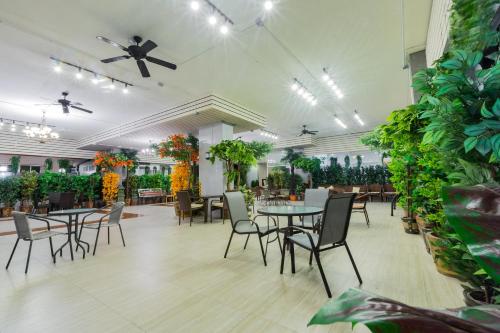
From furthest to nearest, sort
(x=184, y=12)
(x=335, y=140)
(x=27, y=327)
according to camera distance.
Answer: (x=335, y=140) < (x=184, y=12) < (x=27, y=327)

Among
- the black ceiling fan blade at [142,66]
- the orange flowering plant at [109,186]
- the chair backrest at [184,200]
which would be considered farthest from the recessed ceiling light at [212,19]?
the orange flowering plant at [109,186]

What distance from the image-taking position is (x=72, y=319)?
196 cm

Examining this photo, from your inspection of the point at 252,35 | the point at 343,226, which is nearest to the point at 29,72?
the point at 252,35

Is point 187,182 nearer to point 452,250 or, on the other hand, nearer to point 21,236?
point 21,236

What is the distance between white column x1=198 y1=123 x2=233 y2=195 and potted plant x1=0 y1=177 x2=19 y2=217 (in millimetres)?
6832

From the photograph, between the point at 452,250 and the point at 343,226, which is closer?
the point at 452,250

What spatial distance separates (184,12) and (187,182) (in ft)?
16.5

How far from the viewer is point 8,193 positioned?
8.16m

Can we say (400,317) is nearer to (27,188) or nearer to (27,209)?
(27,188)

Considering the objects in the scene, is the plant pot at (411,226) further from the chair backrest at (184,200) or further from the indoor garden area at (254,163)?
the chair backrest at (184,200)

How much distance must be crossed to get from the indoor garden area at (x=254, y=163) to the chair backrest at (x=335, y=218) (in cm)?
2

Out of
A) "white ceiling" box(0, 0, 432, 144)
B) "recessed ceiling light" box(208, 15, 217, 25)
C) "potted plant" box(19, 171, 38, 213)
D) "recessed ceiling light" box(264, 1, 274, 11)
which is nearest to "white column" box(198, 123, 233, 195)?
"white ceiling" box(0, 0, 432, 144)

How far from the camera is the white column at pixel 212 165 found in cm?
767

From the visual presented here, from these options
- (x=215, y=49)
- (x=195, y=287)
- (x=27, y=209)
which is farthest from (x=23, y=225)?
(x=27, y=209)
